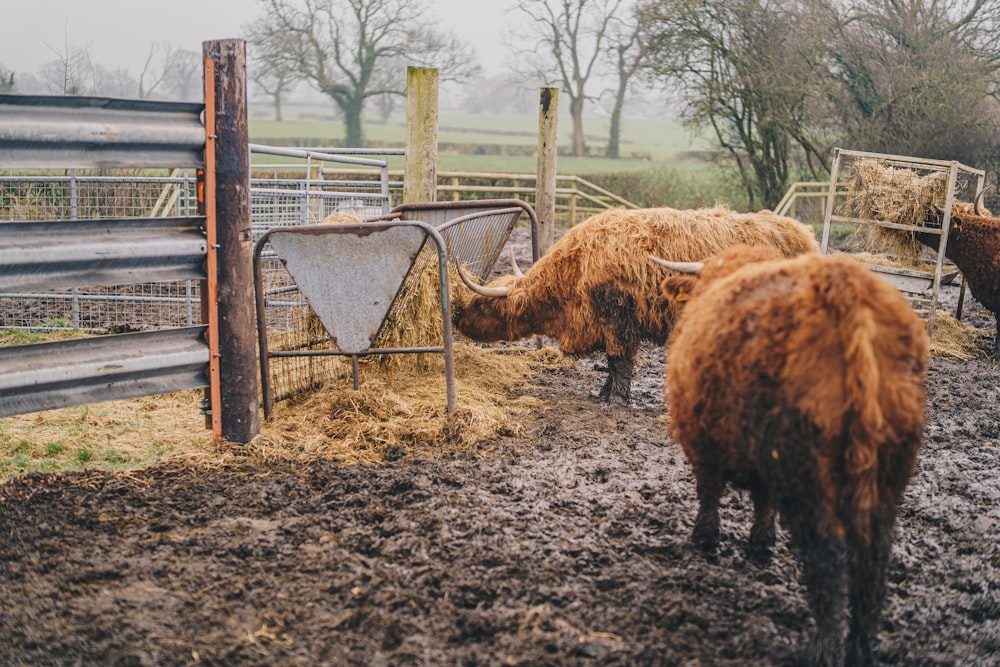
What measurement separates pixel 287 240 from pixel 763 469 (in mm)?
3438

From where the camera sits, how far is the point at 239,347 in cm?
470

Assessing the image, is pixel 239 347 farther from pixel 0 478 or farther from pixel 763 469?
pixel 763 469

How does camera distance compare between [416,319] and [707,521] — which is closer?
[707,521]

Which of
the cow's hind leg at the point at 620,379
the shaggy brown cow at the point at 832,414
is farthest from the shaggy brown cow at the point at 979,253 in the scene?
the shaggy brown cow at the point at 832,414

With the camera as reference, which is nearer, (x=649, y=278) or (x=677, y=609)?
(x=677, y=609)

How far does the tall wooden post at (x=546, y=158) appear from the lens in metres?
8.62

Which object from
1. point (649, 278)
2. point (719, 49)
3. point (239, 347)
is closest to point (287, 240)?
point (239, 347)

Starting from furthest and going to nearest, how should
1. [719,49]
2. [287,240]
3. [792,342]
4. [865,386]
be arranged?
[719,49] → [287,240] → [792,342] → [865,386]

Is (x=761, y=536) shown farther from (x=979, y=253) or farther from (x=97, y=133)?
(x=979, y=253)

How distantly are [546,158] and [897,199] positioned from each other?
153 inches

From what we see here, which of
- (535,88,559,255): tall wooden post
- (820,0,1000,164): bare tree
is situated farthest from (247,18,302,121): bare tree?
(535,88,559,255): tall wooden post

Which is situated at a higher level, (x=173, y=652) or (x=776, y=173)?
(x=776, y=173)

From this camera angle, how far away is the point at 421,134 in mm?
7383

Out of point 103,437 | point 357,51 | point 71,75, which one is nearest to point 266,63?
point 357,51
